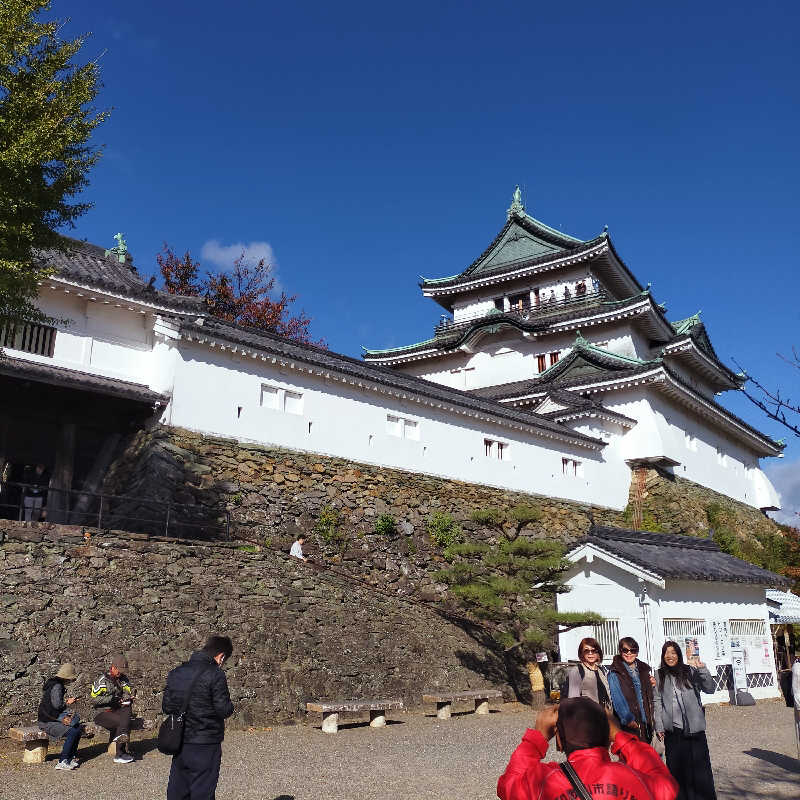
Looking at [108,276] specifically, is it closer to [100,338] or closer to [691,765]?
[100,338]

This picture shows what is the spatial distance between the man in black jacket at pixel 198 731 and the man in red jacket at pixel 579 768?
3.00m

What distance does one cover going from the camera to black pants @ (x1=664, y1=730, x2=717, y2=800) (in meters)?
6.37

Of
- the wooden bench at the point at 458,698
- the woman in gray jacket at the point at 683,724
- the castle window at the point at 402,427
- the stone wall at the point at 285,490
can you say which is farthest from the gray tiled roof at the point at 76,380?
the woman in gray jacket at the point at 683,724

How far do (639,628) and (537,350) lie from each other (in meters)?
21.3

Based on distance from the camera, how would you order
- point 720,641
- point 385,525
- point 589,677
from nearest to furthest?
point 589,677, point 720,641, point 385,525

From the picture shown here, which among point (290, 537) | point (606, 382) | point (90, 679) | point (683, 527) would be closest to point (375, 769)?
point (90, 679)

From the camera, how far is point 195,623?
11.4 m

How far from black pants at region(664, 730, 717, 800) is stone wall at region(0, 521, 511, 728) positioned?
6.55 meters

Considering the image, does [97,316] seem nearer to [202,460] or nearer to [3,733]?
[202,460]

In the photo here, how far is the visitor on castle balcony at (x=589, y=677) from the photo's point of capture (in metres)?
6.50

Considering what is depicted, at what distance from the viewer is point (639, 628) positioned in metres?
14.8

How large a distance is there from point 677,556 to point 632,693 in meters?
11.1

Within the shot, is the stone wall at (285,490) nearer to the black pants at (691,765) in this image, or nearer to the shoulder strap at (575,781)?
the black pants at (691,765)

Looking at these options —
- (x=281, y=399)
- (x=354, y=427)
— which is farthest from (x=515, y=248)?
(x=281, y=399)
